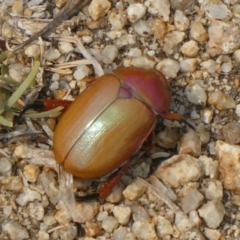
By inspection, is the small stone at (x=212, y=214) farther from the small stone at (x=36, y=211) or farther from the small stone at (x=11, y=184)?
the small stone at (x=11, y=184)

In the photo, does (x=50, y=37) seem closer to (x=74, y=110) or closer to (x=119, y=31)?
(x=119, y=31)

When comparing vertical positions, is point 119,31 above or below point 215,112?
above

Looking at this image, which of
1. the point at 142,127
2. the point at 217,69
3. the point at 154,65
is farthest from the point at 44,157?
the point at 217,69

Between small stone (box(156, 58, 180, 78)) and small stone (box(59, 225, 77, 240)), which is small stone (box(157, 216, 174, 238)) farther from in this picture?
small stone (box(156, 58, 180, 78))

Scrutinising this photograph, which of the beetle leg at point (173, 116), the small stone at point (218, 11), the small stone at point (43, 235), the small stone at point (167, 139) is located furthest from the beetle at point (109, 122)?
the small stone at point (218, 11)

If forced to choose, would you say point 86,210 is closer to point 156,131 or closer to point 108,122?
point 108,122

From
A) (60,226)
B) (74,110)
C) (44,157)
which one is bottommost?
(60,226)
